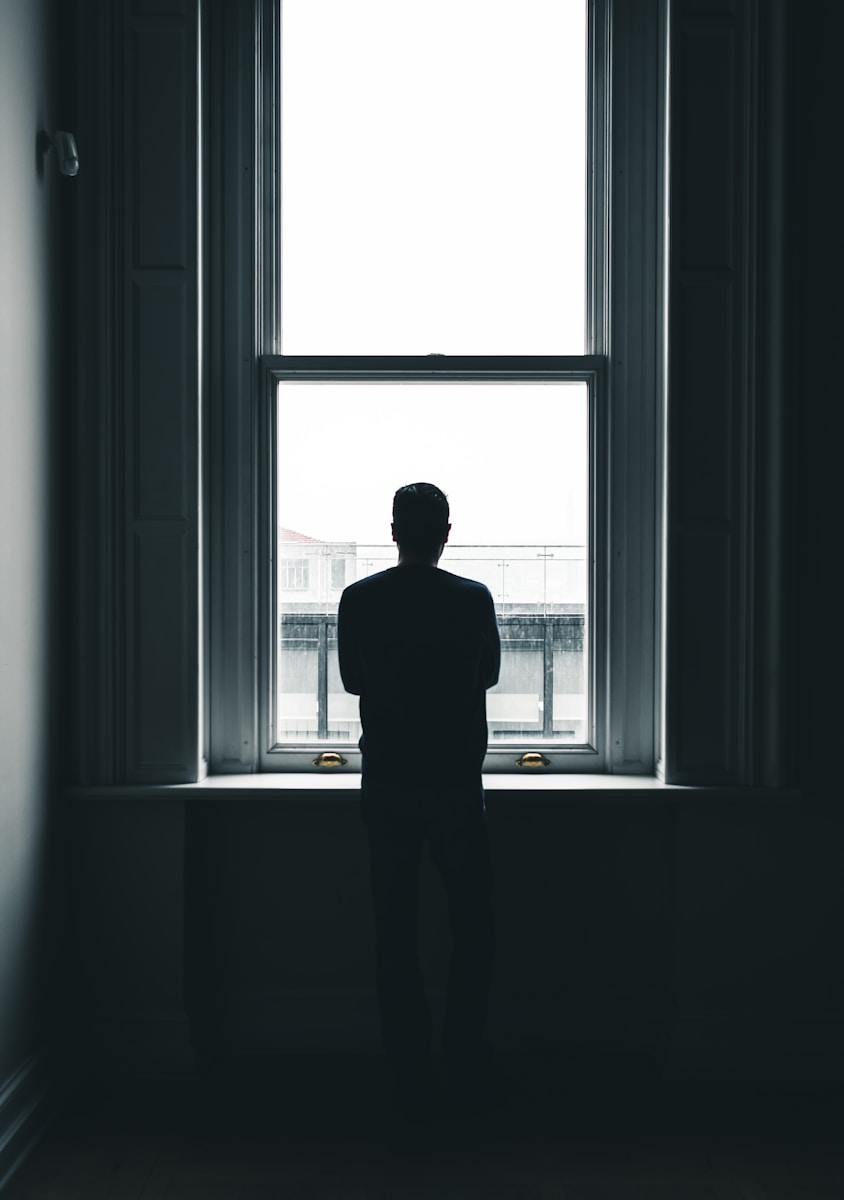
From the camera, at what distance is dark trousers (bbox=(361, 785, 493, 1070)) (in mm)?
2326

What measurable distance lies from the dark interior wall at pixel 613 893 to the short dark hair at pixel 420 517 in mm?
768

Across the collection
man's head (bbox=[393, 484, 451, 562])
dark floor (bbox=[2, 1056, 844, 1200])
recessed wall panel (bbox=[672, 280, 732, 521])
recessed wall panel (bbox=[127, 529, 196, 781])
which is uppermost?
recessed wall panel (bbox=[672, 280, 732, 521])

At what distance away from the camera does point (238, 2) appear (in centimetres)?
285

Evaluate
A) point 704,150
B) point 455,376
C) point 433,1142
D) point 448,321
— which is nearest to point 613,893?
point 433,1142

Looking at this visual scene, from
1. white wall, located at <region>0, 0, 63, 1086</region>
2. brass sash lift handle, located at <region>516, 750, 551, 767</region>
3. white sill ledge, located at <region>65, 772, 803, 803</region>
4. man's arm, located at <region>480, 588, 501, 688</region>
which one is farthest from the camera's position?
brass sash lift handle, located at <region>516, 750, 551, 767</region>

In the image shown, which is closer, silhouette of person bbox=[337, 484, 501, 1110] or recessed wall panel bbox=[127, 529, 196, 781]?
silhouette of person bbox=[337, 484, 501, 1110]

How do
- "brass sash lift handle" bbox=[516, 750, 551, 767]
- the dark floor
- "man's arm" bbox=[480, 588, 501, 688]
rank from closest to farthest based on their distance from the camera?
the dark floor → "man's arm" bbox=[480, 588, 501, 688] → "brass sash lift handle" bbox=[516, 750, 551, 767]

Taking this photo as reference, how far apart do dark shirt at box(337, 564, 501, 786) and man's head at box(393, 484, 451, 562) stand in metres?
0.06

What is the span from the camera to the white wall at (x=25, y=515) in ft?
7.48

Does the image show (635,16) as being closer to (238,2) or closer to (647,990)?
(238,2)

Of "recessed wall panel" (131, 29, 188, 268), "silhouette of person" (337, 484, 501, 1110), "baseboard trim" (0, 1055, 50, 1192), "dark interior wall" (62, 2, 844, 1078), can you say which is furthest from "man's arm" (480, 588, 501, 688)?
"baseboard trim" (0, 1055, 50, 1192)

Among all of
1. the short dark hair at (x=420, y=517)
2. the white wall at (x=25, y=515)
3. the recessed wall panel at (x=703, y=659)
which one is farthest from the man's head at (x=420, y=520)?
the white wall at (x=25, y=515)

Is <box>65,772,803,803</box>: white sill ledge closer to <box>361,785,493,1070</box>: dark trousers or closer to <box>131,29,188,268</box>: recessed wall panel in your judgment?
<box>361,785,493,1070</box>: dark trousers

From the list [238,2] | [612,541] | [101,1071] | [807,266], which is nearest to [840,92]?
[807,266]
